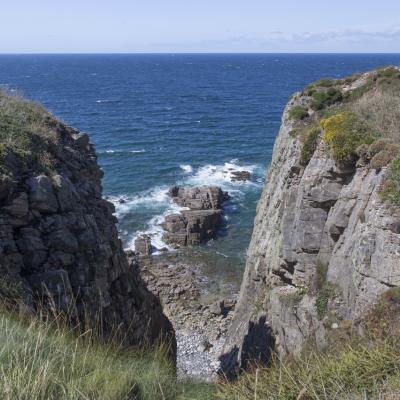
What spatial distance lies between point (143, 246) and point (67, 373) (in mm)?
39730

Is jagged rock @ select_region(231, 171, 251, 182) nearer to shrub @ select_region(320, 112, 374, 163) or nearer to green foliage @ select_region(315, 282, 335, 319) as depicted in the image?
shrub @ select_region(320, 112, 374, 163)

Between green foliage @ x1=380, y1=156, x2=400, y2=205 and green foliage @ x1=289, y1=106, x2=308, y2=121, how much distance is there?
10.5 m

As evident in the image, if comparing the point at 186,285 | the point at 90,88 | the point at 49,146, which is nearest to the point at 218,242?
the point at 186,285

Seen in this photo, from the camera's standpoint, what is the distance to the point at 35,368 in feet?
21.2

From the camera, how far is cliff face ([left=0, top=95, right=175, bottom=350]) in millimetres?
13719

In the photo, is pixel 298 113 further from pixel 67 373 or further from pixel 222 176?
pixel 222 176

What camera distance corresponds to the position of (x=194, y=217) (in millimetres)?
50625

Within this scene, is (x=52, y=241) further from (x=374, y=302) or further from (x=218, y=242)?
(x=218, y=242)

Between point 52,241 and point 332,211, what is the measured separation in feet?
40.4

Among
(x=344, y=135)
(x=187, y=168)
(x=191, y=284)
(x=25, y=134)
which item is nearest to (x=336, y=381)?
(x=25, y=134)

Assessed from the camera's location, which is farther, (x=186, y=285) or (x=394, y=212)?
(x=186, y=285)

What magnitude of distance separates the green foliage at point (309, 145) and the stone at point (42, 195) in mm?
13196

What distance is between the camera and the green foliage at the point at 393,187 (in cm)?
1652

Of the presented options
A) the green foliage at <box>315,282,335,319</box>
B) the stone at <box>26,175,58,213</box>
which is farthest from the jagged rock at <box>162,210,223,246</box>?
the stone at <box>26,175,58,213</box>
